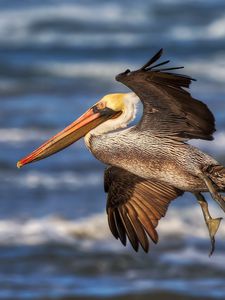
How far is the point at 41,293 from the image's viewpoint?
479 inches

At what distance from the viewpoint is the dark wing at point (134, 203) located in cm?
897

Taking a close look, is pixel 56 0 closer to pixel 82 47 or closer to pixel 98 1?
pixel 98 1

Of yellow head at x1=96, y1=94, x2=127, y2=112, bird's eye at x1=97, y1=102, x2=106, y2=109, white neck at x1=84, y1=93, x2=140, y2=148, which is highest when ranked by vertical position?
bird's eye at x1=97, y1=102, x2=106, y2=109

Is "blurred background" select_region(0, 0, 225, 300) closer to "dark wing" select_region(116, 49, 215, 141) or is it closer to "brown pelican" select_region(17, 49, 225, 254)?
"brown pelican" select_region(17, 49, 225, 254)

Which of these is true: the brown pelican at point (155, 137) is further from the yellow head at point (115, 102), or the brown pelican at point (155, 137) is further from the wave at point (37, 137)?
the wave at point (37, 137)

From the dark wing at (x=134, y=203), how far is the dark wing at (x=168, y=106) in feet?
2.17

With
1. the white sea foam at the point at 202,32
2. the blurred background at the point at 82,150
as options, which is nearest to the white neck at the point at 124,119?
the blurred background at the point at 82,150

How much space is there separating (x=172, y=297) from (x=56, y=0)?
15818 mm

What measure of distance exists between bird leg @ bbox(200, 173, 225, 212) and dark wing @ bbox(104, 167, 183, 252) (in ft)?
2.16

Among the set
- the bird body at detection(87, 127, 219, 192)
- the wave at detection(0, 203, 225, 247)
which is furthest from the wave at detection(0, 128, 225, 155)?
the bird body at detection(87, 127, 219, 192)

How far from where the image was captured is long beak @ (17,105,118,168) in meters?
8.73

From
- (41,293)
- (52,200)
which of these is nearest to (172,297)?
(41,293)

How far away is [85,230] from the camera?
1396 cm

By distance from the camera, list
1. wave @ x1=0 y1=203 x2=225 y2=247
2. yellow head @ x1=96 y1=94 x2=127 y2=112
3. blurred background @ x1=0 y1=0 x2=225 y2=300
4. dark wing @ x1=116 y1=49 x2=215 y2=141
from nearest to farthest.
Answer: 1. dark wing @ x1=116 y1=49 x2=215 y2=141
2. yellow head @ x1=96 y1=94 x2=127 y2=112
3. blurred background @ x1=0 y1=0 x2=225 y2=300
4. wave @ x1=0 y1=203 x2=225 y2=247
